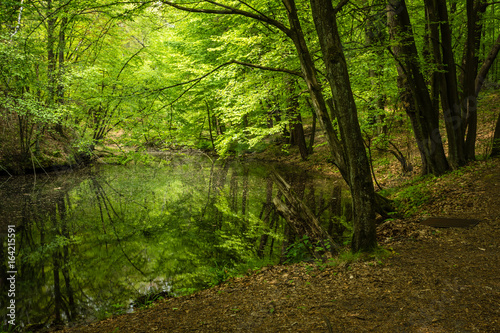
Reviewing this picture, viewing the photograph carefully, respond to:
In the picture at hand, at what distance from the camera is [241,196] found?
12.3 meters

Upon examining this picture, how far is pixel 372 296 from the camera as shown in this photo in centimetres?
362

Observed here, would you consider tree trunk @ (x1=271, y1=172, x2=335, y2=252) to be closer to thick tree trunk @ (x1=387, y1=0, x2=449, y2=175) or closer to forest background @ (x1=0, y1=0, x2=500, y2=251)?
forest background @ (x1=0, y1=0, x2=500, y2=251)

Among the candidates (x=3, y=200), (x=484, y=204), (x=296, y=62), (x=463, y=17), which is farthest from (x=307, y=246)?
(x=3, y=200)

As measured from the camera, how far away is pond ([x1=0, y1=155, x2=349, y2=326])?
18.5 ft

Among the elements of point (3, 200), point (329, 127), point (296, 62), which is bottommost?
point (3, 200)

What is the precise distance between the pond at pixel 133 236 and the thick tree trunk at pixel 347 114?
2437 mm

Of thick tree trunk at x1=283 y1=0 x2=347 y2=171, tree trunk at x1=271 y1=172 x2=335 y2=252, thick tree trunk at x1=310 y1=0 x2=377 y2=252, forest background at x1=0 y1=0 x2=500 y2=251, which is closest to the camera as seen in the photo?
thick tree trunk at x1=310 y1=0 x2=377 y2=252

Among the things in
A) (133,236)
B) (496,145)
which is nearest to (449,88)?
(496,145)

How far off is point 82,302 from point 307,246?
4438mm

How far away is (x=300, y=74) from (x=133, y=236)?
6.40 metres

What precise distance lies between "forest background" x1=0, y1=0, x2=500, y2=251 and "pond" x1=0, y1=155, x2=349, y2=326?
237 cm

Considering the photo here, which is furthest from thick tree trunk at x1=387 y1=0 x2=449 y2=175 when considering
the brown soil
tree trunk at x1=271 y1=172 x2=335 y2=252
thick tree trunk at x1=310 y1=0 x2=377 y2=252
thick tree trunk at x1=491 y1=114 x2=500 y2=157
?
tree trunk at x1=271 y1=172 x2=335 y2=252

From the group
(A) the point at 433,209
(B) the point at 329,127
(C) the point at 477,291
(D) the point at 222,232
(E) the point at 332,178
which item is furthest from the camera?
(E) the point at 332,178

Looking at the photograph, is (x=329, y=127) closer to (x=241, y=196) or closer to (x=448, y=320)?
(x=448, y=320)
